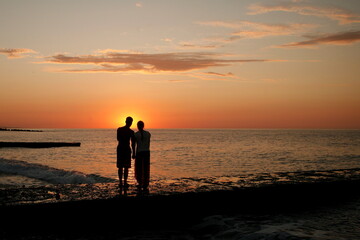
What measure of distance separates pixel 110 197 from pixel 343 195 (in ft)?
27.3

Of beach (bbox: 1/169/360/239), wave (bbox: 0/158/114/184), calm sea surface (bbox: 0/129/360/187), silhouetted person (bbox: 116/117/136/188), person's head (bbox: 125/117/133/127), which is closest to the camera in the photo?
beach (bbox: 1/169/360/239)

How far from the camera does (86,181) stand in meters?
19.3

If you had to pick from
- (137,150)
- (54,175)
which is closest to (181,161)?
(54,175)

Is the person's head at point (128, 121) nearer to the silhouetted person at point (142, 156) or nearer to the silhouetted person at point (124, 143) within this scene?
the silhouetted person at point (124, 143)

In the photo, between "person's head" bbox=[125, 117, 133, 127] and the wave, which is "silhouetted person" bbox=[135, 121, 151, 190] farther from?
the wave

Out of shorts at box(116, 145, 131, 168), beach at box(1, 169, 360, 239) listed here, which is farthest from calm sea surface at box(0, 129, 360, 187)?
beach at box(1, 169, 360, 239)

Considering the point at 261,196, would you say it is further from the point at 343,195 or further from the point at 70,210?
the point at 70,210

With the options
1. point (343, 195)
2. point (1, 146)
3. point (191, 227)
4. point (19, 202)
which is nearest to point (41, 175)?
point (19, 202)

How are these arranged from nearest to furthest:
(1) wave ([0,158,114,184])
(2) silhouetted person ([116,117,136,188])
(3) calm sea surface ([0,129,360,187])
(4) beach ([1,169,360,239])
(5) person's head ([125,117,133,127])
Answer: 1. (4) beach ([1,169,360,239])
2. (5) person's head ([125,117,133,127])
3. (2) silhouetted person ([116,117,136,188])
4. (1) wave ([0,158,114,184])
5. (3) calm sea surface ([0,129,360,187])

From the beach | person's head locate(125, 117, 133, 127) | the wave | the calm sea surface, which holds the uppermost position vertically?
person's head locate(125, 117, 133, 127)

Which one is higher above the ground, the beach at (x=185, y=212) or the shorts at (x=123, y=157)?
the shorts at (x=123, y=157)

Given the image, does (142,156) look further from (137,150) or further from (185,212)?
(185,212)

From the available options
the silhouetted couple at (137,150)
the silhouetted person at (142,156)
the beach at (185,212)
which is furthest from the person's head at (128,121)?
the beach at (185,212)

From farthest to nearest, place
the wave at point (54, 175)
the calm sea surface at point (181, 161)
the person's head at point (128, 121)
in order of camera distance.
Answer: the calm sea surface at point (181, 161) < the wave at point (54, 175) < the person's head at point (128, 121)
